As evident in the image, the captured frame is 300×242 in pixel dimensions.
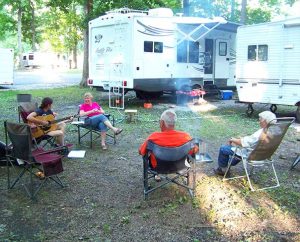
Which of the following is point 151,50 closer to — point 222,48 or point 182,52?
point 182,52

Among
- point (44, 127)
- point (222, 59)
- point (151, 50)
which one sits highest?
point (151, 50)

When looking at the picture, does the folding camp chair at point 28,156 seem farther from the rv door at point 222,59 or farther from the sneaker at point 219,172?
the rv door at point 222,59

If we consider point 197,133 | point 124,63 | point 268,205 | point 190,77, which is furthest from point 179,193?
point 190,77

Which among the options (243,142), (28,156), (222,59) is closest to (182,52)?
(222,59)

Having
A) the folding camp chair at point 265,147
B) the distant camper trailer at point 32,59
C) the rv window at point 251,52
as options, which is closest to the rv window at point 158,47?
the rv window at point 251,52

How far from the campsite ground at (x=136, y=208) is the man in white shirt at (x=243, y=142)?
19 cm

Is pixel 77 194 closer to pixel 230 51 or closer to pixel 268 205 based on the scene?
pixel 268 205

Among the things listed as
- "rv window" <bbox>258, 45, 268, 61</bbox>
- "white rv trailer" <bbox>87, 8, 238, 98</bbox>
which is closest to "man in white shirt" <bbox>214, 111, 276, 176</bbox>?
"rv window" <bbox>258, 45, 268, 61</bbox>

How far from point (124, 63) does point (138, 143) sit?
4.70m

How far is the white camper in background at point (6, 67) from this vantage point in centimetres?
1728

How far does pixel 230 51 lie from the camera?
1372 cm

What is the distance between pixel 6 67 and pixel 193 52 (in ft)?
31.1

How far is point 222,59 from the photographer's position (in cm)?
1346

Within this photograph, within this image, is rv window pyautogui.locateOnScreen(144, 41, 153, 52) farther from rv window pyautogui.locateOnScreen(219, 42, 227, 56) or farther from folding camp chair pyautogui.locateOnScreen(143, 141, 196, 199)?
folding camp chair pyautogui.locateOnScreen(143, 141, 196, 199)
